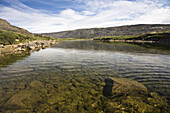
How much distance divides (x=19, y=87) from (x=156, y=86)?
12.8 metres

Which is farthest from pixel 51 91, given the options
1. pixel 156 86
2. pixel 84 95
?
pixel 156 86

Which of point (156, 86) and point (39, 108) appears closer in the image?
point (39, 108)

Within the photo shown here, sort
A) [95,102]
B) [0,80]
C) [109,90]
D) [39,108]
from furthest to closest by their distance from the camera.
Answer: [0,80]
[109,90]
[95,102]
[39,108]

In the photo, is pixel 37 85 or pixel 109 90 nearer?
pixel 109 90

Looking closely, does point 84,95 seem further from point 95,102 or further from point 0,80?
point 0,80

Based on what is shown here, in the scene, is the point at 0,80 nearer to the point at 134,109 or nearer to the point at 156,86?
the point at 134,109

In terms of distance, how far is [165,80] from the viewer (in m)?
11.2

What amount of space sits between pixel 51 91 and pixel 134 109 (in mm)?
6455

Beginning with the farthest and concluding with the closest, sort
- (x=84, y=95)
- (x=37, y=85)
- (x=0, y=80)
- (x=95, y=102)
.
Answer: (x=0, y=80) → (x=37, y=85) → (x=84, y=95) → (x=95, y=102)

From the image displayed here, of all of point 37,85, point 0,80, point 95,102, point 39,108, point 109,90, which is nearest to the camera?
point 39,108

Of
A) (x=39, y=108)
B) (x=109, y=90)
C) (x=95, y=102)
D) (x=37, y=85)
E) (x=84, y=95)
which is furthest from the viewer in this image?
(x=37, y=85)

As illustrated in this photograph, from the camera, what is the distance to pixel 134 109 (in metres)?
6.81

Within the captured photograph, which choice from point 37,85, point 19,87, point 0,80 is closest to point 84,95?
point 37,85

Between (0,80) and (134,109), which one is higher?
(0,80)
